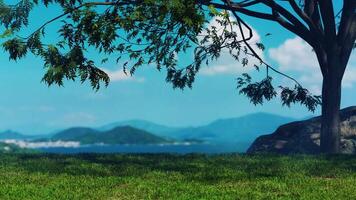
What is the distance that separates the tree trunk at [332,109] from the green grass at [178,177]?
573cm

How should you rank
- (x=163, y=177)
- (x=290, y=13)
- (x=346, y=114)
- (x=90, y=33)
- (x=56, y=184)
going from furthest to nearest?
(x=346, y=114) < (x=290, y=13) < (x=90, y=33) < (x=163, y=177) < (x=56, y=184)

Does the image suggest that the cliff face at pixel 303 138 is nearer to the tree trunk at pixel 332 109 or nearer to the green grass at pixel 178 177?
the tree trunk at pixel 332 109

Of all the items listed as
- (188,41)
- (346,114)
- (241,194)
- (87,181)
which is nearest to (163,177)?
(87,181)

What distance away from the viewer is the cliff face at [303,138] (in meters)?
32.4

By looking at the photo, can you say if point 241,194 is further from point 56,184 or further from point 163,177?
point 56,184

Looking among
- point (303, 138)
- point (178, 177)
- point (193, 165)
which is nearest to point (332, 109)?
point (303, 138)

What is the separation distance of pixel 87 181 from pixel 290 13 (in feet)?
50.2

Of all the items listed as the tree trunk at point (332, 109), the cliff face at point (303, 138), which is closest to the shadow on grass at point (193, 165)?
the tree trunk at point (332, 109)

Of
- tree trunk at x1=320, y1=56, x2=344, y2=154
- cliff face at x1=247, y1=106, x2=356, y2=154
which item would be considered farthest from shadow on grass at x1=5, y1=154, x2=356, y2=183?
cliff face at x1=247, y1=106, x2=356, y2=154

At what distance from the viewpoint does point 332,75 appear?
29781 millimetres

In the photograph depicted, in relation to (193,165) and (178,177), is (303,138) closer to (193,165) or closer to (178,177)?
(193,165)

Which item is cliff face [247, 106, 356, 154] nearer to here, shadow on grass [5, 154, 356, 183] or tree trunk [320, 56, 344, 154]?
tree trunk [320, 56, 344, 154]

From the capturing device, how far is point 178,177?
Answer: 61.1 ft

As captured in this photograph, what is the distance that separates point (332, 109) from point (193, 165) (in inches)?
428
